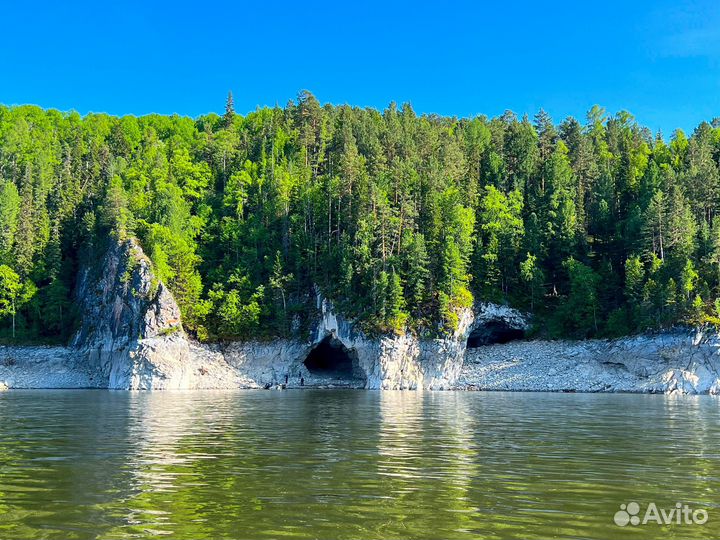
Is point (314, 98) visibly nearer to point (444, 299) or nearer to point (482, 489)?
point (444, 299)

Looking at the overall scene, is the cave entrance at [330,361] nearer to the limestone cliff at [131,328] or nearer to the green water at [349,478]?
the limestone cliff at [131,328]

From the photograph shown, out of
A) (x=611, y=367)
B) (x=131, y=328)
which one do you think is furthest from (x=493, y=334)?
(x=131, y=328)

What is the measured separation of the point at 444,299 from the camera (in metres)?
71.3

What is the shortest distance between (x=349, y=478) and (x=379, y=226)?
61.4m

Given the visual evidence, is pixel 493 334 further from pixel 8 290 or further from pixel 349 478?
pixel 349 478

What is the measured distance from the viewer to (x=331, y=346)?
7912cm

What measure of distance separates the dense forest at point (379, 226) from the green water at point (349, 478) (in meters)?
44.6

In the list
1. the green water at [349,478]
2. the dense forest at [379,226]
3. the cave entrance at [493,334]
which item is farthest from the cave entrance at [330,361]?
the green water at [349,478]

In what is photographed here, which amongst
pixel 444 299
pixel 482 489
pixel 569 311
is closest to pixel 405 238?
pixel 444 299

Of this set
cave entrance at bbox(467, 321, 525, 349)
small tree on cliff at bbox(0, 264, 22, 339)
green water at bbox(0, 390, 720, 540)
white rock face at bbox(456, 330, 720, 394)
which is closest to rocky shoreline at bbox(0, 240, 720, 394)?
white rock face at bbox(456, 330, 720, 394)

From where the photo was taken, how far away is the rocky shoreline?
2502 inches

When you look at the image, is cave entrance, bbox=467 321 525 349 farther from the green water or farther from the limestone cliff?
the green water

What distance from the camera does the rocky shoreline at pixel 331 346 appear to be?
63.6 meters

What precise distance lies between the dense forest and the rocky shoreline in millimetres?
2167
